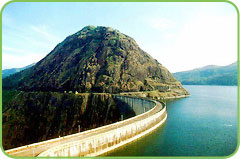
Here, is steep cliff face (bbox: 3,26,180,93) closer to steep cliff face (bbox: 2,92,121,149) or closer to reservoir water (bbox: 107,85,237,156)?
steep cliff face (bbox: 2,92,121,149)

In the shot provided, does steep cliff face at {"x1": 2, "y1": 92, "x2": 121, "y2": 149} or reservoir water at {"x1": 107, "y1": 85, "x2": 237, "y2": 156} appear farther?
steep cliff face at {"x1": 2, "y1": 92, "x2": 121, "y2": 149}

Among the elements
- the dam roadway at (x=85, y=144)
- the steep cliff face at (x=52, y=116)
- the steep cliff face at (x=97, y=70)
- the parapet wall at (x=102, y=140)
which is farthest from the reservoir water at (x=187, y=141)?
the steep cliff face at (x=97, y=70)

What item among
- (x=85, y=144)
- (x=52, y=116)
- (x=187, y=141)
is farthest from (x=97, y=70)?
(x=85, y=144)

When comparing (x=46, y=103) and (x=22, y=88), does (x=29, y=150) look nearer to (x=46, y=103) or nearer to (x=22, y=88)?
(x=46, y=103)

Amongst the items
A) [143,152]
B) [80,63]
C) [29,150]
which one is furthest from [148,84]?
[29,150]

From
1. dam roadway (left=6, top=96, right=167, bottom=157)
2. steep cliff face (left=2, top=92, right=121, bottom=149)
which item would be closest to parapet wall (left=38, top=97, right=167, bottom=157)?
dam roadway (left=6, top=96, right=167, bottom=157)
